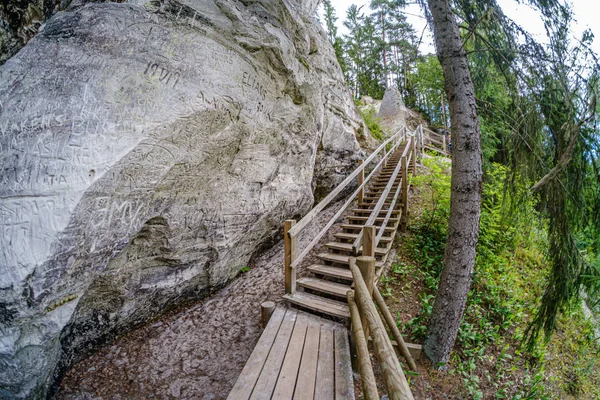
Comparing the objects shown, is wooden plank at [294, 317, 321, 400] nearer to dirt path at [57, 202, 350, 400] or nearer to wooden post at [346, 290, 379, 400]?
wooden post at [346, 290, 379, 400]

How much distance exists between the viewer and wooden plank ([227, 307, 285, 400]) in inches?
83.1

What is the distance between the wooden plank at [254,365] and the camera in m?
2.11

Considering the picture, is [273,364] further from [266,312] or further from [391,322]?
[391,322]

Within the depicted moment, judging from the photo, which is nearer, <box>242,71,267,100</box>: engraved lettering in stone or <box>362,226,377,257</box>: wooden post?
<box>362,226,377,257</box>: wooden post

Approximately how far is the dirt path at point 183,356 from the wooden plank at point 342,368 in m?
1.28

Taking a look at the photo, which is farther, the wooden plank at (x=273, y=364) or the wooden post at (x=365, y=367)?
the wooden plank at (x=273, y=364)

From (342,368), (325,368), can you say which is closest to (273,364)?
(325,368)

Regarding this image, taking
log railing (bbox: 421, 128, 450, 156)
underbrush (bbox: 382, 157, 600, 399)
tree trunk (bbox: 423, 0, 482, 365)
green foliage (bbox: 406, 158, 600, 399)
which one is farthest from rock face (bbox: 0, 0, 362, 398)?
log railing (bbox: 421, 128, 450, 156)

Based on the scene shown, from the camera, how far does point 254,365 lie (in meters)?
2.45

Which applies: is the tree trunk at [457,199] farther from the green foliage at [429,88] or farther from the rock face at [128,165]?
the green foliage at [429,88]

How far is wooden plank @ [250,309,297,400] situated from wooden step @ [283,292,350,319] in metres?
0.28

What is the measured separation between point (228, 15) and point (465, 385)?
6.34m

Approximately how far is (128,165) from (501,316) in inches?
231

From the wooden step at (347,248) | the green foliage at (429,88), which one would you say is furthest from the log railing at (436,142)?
the wooden step at (347,248)
